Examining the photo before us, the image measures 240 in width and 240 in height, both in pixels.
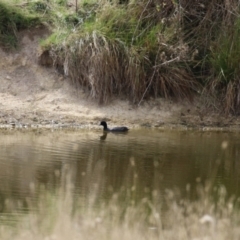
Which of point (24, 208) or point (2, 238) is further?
point (24, 208)

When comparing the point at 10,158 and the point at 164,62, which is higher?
the point at 164,62

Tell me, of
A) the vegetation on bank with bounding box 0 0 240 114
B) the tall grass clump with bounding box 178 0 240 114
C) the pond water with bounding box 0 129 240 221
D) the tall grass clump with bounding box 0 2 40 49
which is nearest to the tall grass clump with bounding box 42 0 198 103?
the vegetation on bank with bounding box 0 0 240 114

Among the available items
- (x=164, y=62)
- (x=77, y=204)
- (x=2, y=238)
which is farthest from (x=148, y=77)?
(x=2, y=238)

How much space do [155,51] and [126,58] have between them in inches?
23.3

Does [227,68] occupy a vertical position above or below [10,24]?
below

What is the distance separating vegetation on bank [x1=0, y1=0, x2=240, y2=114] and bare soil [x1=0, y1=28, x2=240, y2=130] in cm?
19

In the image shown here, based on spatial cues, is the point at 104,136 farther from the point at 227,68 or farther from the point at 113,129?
the point at 227,68

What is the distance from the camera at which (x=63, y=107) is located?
1391cm

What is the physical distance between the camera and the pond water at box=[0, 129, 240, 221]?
8406 millimetres

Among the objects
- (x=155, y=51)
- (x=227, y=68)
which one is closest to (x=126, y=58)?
(x=155, y=51)

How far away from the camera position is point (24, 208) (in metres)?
7.16

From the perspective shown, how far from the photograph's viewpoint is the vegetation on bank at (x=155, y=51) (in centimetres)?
1409

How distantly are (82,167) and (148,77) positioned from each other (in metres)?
4.85

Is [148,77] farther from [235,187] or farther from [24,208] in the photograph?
[24,208]
